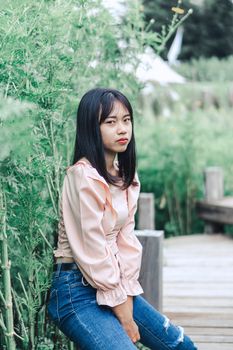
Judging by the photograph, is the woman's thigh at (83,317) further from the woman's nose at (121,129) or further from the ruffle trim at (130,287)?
the woman's nose at (121,129)

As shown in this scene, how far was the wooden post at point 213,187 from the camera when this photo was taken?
723 centimetres

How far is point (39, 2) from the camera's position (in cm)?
272

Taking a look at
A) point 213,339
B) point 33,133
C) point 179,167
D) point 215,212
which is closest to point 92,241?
point 33,133

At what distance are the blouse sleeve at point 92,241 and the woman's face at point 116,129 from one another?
0.50 feet

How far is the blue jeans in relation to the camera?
232 cm

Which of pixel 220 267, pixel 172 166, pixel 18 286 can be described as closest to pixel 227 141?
pixel 172 166

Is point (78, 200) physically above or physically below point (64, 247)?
above

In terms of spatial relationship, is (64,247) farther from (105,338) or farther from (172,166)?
(172,166)

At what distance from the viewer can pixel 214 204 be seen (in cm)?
713

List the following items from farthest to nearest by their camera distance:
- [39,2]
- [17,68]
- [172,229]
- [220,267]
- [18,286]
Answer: [172,229] → [220,267] → [18,286] → [39,2] → [17,68]

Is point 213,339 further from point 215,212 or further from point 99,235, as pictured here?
point 215,212

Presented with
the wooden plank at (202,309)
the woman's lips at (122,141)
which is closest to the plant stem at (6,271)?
the woman's lips at (122,141)

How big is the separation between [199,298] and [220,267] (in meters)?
1.06

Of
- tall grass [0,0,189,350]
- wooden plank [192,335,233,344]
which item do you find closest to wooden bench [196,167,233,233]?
wooden plank [192,335,233,344]
